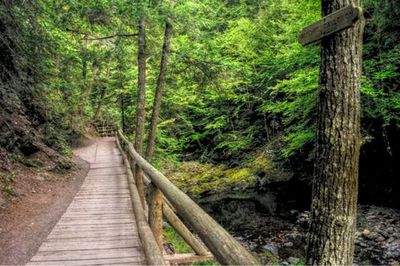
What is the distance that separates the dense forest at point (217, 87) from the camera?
9.06 m

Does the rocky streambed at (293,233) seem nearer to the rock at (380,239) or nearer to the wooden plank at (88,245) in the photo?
the rock at (380,239)

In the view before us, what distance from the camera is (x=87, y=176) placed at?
11.5 m

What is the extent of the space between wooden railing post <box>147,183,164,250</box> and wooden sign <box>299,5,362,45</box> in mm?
2372

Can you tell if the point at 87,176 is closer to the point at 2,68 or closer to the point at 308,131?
the point at 2,68

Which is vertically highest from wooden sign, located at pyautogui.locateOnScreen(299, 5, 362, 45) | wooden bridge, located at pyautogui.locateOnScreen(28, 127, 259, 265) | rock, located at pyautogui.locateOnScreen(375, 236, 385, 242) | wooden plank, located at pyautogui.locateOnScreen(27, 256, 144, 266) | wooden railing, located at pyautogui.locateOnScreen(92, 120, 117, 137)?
wooden railing, located at pyautogui.locateOnScreen(92, 120, 117, 137)

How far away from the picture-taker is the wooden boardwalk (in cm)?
431

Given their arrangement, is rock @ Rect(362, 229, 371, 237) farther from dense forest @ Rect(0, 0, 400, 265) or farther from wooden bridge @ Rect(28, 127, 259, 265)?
wooden bridge @ Rect(28, 127, 259, 265)

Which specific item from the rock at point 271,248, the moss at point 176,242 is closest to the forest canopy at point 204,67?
the rock at point 271,248

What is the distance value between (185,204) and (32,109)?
36.4 ft

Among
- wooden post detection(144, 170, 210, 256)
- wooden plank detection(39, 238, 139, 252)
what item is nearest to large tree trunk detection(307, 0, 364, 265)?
wooden post detection(144, 170, 210, 256)

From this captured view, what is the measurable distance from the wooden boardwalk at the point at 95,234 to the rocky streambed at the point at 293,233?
4.21m

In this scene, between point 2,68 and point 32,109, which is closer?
point 2,68

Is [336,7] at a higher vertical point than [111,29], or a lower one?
lower

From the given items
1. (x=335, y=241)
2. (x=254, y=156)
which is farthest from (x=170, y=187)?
(x=254, y=156)
